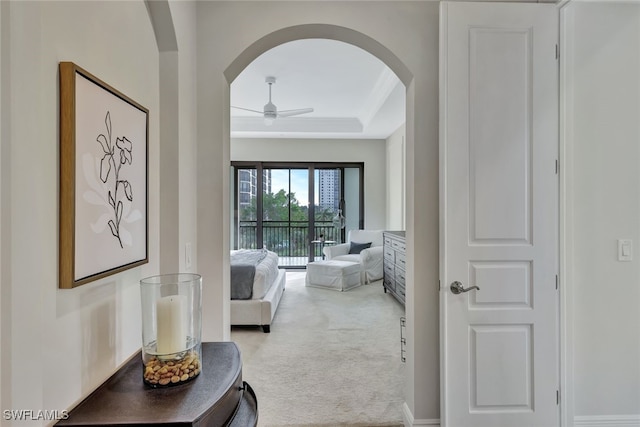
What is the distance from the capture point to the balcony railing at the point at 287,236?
7176 mm

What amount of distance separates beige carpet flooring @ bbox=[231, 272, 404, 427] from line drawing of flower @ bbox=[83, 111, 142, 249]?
1.61 metres

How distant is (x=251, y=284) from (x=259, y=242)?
3476 mm

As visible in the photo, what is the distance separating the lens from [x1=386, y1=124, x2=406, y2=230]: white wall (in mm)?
6094

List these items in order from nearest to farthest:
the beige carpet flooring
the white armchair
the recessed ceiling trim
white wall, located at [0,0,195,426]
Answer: white wall, located at [0,0,195,426] → the beige carpet flooring → the white armchair → the recessed ceiling trim

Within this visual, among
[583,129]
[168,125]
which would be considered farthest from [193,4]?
[583,129]

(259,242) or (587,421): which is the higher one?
(259,242)

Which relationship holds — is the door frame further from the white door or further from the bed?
the bed

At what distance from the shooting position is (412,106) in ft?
6.43

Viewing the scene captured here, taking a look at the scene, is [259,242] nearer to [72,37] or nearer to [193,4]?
[193,4]

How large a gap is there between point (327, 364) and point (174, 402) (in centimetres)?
215

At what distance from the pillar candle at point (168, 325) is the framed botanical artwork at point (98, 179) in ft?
0.74

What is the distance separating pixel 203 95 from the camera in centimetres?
190

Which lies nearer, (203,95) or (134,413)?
(134,413)

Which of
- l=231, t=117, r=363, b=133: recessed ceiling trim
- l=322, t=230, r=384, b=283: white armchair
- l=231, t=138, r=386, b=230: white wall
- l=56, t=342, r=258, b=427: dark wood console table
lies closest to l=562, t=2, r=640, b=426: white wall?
l=56, t=342, r=258, b=427: dark wood console table
